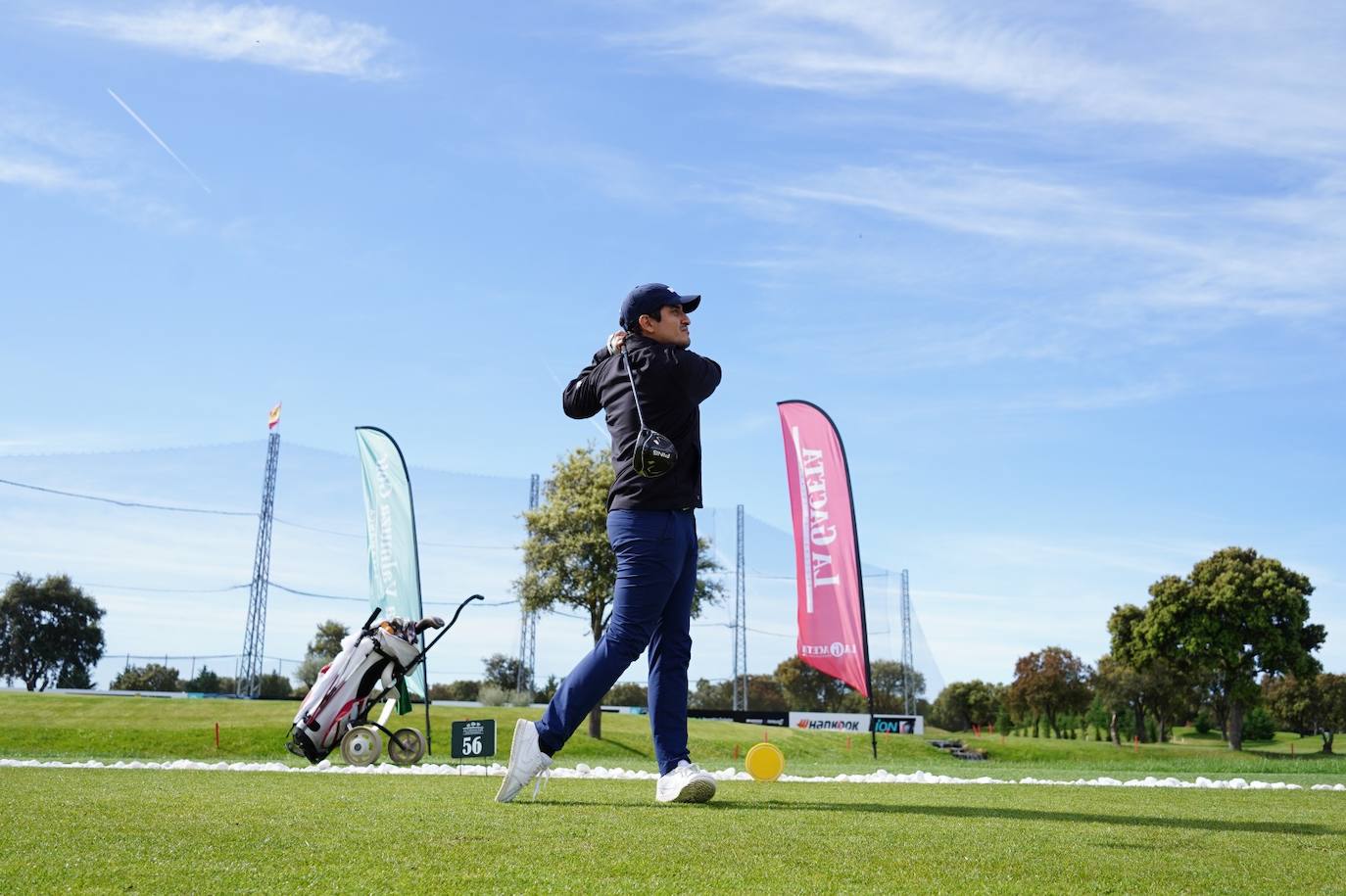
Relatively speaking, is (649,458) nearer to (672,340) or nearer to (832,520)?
(672,340)

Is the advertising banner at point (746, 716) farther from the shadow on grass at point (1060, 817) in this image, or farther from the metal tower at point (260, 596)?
the shadow on grass at point (1060, 817)

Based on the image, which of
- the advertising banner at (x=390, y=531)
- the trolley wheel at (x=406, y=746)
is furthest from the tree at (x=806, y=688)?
the trolley wheel at (x=406, y=746)

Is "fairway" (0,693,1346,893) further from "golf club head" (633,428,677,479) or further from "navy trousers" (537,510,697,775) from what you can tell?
"golf club head" (633,428,677,479)

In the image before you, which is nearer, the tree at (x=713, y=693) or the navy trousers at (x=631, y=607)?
the navy trousers at (x=631, y=607)

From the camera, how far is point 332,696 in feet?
23.5

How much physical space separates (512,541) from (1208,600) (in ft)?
94.7

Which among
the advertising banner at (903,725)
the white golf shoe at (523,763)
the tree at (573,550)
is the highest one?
the tree at (573,550)

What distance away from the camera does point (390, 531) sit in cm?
1909

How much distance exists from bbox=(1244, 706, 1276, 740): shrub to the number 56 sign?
62583 millimetres

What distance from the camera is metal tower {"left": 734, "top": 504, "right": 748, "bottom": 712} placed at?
140ft

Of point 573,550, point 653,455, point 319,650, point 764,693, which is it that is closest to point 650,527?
point 653,455

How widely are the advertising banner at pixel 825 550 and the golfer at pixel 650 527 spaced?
12.1 m

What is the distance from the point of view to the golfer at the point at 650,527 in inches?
179

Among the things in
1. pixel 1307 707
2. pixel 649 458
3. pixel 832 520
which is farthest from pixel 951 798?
pixel 1307 707
